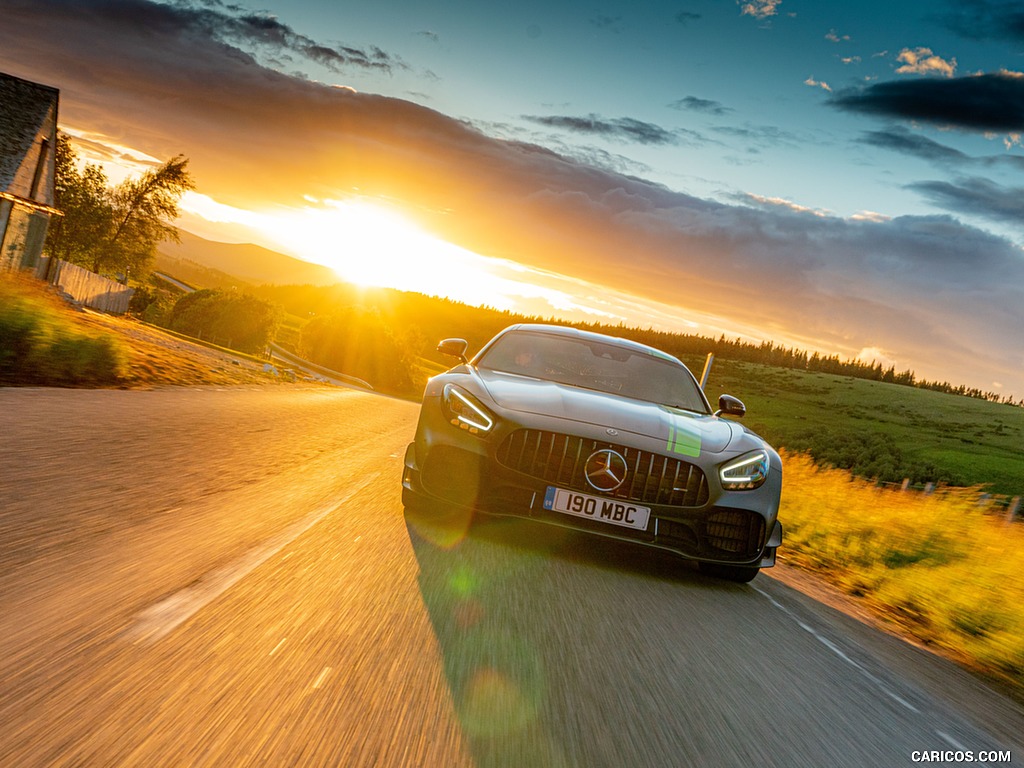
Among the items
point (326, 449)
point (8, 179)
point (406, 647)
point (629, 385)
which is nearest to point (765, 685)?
point (406, 647)

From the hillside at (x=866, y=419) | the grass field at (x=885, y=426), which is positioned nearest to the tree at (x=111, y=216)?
the hillside at (x=866, y=419)

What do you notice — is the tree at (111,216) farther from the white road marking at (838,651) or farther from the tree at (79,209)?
the white road marking at (838,651)

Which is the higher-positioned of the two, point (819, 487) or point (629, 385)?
point (629, 385)

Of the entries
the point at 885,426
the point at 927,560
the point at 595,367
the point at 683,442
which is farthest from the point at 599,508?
the point at 885,426

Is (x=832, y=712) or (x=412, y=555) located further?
(x=412, y=555)

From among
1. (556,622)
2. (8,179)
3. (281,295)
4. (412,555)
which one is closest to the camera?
(556,622)

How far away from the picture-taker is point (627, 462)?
481 cm

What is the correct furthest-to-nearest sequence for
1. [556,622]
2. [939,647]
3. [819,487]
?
[819,487] < [939,647] < [556,622]

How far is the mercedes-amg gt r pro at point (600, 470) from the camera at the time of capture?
15.7 ft

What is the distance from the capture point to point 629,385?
645cm

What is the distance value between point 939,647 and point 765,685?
8.65 feet

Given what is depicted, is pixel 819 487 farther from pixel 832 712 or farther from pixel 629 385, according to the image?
pixel 832 712

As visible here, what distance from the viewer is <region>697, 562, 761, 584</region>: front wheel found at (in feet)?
17.5

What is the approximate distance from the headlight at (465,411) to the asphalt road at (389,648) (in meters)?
0.79
